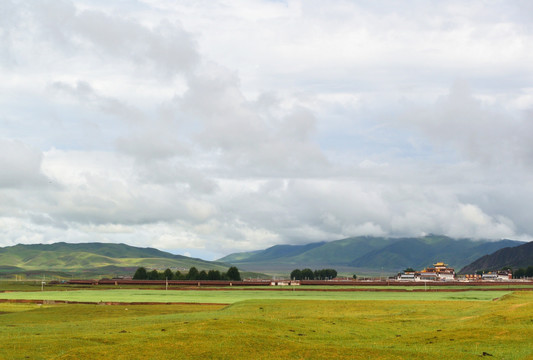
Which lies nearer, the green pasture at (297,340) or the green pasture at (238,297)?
the green pasture at (297,340)

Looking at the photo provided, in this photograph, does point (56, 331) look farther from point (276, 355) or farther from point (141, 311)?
point (141, 311)

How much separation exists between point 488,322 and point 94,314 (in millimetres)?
58756

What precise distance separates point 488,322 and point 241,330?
26.6 metres

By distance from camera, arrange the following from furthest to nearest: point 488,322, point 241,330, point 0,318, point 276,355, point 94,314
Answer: point 94,314 → point 0,318 → point 488,322 → point 241,330 → point 276,355

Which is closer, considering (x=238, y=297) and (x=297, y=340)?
(x=297, y=340)

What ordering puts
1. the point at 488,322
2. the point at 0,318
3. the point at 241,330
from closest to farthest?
the point at 241,330
the point at 488,322
the point at 0,318

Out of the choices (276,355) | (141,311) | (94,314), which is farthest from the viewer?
(141,311)

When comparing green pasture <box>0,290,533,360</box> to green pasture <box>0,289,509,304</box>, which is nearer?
green pasture <box>0,290,533,360</box>

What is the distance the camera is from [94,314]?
87.9 meters

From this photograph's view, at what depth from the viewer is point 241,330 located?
150ft

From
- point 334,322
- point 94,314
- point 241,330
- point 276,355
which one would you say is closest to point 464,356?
point 276,355

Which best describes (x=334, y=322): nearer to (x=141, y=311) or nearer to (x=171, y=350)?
(x=171, y=350)

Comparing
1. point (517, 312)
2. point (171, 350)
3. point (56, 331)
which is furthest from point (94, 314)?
point (517, 312)

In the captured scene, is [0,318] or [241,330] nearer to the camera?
[241,330]
